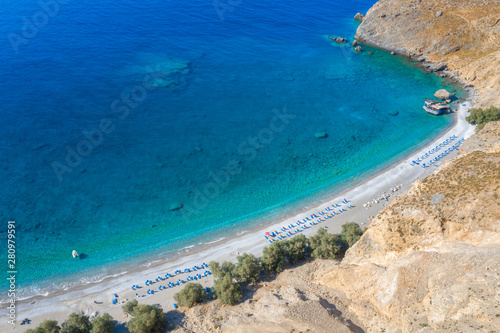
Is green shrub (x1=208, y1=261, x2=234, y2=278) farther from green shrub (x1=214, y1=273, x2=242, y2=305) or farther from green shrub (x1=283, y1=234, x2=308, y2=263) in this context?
green shrub (x1=283, y1=234, x2=308, y2=263)

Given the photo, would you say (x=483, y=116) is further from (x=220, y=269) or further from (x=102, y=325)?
(x=102, y=325)

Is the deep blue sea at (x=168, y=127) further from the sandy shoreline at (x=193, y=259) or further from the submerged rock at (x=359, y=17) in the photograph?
the submerged rock at (x=359, y=17)

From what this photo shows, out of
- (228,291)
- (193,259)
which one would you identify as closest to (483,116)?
(228,291)

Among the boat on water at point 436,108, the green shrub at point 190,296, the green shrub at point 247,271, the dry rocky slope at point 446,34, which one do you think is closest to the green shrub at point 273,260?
the green shrub at point 247,271

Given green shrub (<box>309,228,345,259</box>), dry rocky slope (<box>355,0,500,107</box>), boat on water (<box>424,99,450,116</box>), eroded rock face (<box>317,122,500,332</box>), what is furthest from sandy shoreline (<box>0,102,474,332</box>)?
dry rocky slope (<box>355,0,500,107</box>)

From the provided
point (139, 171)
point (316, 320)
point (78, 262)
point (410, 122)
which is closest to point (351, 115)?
point (410, 122)

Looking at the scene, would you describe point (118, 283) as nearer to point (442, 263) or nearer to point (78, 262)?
point (78, 262)
